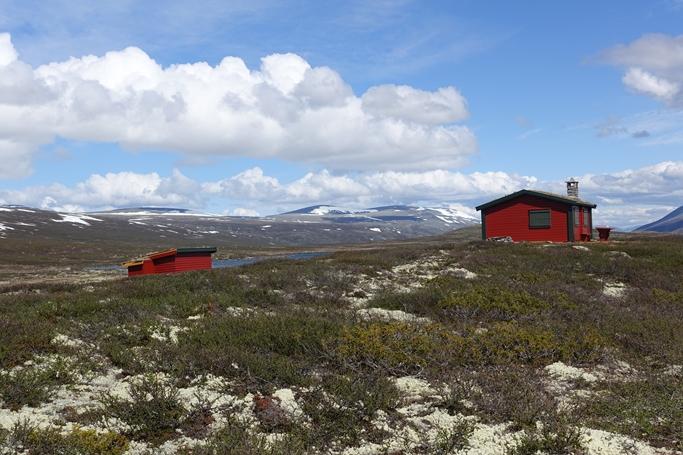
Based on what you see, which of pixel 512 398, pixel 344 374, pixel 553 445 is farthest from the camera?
pixel 344 374

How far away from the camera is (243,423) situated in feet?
22.7

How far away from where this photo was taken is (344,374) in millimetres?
9203

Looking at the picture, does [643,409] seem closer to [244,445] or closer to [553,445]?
[553,445]

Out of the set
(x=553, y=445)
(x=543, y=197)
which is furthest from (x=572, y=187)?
(x=553, y=445)

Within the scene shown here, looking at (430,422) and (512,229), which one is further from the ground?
(512,229)

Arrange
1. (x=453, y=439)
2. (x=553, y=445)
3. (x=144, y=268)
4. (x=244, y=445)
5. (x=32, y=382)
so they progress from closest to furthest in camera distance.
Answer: (x=244, y=445), (x=553, y=445), (x=453, y=439), (x=32, y=382), (x=144, y=268)

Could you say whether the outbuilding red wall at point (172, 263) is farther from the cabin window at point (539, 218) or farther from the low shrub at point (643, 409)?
the low shrub at point (643, 409)

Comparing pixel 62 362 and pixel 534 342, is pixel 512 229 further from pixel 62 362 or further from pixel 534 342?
pixel 62 362

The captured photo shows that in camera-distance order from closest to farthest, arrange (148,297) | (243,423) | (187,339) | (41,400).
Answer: (243,423), (41,400), (187,339), (148,297)

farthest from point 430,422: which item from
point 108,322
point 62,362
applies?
point 108,322

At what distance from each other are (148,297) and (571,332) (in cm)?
1257

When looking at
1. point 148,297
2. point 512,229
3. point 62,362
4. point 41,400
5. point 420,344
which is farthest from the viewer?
point 512,229

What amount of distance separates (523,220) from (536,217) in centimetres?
100

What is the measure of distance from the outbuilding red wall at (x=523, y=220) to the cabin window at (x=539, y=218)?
0.24 m
